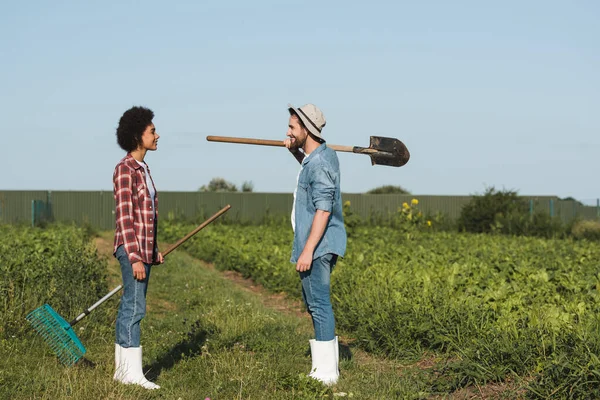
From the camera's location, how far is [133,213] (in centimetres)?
482

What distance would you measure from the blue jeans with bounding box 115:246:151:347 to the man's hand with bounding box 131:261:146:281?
0.23ft

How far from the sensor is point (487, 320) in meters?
5.60

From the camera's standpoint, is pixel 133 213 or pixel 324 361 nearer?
pixel 133 213

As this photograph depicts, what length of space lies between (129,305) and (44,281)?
10.3 ft

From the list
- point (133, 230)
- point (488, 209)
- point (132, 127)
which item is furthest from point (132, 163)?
point (488, 209)

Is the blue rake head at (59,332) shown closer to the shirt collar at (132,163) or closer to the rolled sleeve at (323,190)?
the shirt collar at (132,163)

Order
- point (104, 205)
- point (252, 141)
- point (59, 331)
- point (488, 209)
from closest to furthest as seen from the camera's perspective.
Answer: point (59, 331), point (252, 141), point (488, 209), point (104, 205)

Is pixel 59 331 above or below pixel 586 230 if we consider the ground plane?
below

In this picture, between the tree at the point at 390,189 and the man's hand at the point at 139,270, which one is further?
the tree at the point at 390,189

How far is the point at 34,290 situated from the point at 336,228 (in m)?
3.87

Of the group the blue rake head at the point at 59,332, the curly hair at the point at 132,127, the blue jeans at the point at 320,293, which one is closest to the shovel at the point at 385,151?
the curly hair at the point at 132,127

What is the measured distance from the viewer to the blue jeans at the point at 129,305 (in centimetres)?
480

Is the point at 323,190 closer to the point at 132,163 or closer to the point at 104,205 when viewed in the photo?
the point at 132,163

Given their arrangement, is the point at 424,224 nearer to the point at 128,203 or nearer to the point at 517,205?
the point at 517,205
